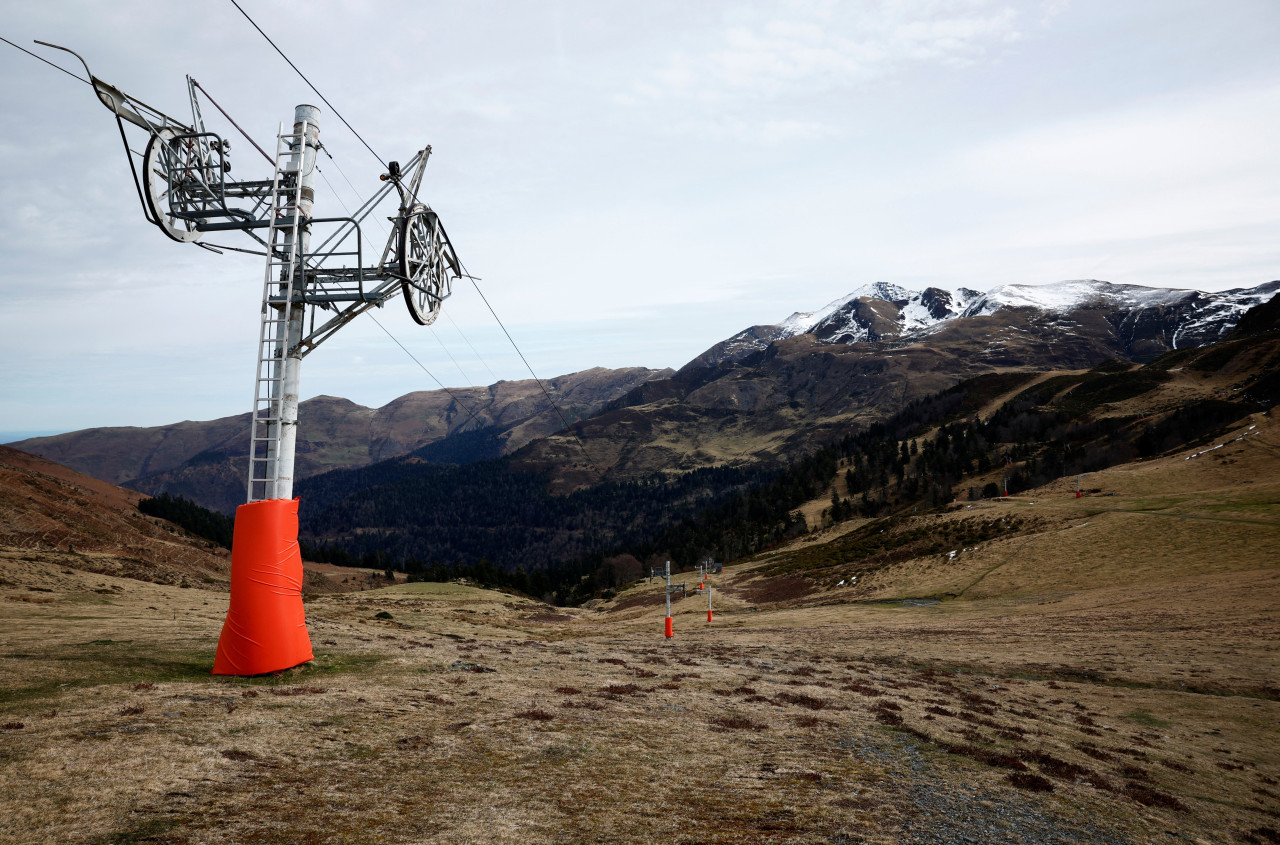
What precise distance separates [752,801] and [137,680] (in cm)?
1531

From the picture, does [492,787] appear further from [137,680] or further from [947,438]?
[947,438]

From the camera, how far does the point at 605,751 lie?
14898mm

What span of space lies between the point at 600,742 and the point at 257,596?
10.3m

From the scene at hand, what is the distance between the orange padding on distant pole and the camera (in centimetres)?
1753

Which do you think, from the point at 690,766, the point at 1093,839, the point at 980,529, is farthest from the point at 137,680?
the point at 980,529

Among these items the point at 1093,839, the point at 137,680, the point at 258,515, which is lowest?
the point at 1093,839

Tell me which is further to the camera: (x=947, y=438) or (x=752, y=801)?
(x=947, y=438)

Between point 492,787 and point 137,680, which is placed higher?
point 137,680

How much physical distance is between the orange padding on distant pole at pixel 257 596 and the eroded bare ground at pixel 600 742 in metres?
0.74

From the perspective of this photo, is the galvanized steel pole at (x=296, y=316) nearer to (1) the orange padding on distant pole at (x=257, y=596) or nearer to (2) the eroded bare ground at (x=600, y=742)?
(1) the orange padding on distant pole at (x=257, y=596)

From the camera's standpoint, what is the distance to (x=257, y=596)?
57.6ft

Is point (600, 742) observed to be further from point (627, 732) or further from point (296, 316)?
point (296, 316)

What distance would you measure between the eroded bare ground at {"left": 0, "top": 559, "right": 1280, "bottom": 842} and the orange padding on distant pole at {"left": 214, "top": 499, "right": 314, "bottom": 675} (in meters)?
0.74

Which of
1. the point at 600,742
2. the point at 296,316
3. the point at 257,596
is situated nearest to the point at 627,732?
the point at 600,742
